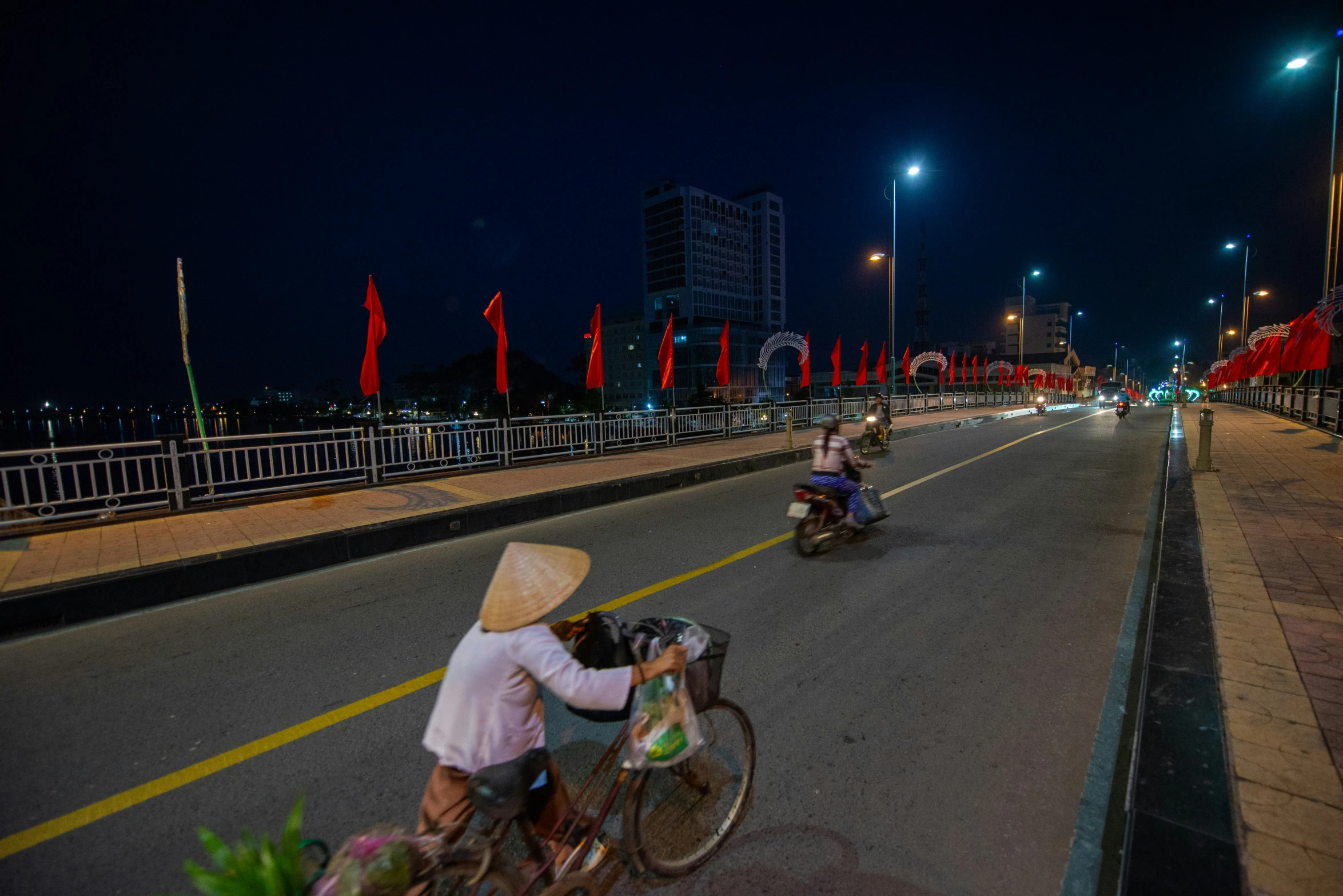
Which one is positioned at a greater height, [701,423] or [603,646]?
[603,646]

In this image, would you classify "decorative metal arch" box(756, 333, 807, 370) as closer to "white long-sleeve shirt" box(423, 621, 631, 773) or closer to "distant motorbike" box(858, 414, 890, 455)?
"distant motorbike" box(858, 414, 890, 455)

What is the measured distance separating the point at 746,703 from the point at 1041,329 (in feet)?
512

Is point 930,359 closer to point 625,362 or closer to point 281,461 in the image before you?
point 281,461

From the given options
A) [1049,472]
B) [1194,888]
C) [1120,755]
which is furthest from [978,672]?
[1049,472]

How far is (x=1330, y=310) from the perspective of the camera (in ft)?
50.9

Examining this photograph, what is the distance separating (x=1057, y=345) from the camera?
434 feet

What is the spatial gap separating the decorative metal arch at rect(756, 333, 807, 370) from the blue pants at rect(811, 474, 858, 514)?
17.2 metres

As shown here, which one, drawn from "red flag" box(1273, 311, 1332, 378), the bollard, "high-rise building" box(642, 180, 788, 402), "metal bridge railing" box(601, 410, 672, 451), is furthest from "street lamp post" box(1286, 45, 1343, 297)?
"high-rise building" box(642, 180, 788, 402)

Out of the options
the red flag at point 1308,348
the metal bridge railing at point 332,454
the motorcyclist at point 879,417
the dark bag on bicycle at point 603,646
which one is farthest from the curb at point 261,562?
the red flag at point 1308,348

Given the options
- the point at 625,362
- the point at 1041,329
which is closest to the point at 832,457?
the point at 625,362

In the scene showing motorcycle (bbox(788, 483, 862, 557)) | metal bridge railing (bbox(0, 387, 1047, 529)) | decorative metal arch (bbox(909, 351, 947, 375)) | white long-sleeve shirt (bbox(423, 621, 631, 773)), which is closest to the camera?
white long-sleeve shirt (bbox(423, 621, 631, 773))

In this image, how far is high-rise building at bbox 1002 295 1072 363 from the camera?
131250 millimetres

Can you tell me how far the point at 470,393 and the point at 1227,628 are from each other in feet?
360

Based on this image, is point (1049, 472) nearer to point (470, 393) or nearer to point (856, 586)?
point (856, 586)
